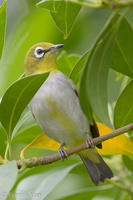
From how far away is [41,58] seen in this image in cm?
449

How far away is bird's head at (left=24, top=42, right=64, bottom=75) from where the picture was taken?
4328 millimetres

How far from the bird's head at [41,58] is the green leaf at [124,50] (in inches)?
56.7

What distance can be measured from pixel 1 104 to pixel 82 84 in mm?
815

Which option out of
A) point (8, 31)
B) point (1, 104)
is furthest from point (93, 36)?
point (1, 104)

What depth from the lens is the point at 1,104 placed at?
115 inches

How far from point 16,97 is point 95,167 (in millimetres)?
1460

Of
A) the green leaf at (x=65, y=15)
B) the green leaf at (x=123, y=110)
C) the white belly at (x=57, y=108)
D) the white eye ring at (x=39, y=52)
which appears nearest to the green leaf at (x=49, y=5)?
the green leaf at (x=65, y=15)

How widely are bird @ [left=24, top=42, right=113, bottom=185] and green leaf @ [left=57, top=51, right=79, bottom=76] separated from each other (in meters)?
0.12

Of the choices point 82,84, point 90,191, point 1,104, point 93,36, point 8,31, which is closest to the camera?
point 82,84

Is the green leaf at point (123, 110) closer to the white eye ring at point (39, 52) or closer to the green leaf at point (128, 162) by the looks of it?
the green leaf at point (128, 162)

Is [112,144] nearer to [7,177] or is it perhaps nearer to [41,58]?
[7,177]

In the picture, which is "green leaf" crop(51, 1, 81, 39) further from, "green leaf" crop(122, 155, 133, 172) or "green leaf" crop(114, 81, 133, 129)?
"green leaf" crop(122, 155, 133, 172)

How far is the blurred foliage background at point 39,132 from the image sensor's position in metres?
3.40

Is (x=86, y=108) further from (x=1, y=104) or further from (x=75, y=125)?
(x=75, y=125)
